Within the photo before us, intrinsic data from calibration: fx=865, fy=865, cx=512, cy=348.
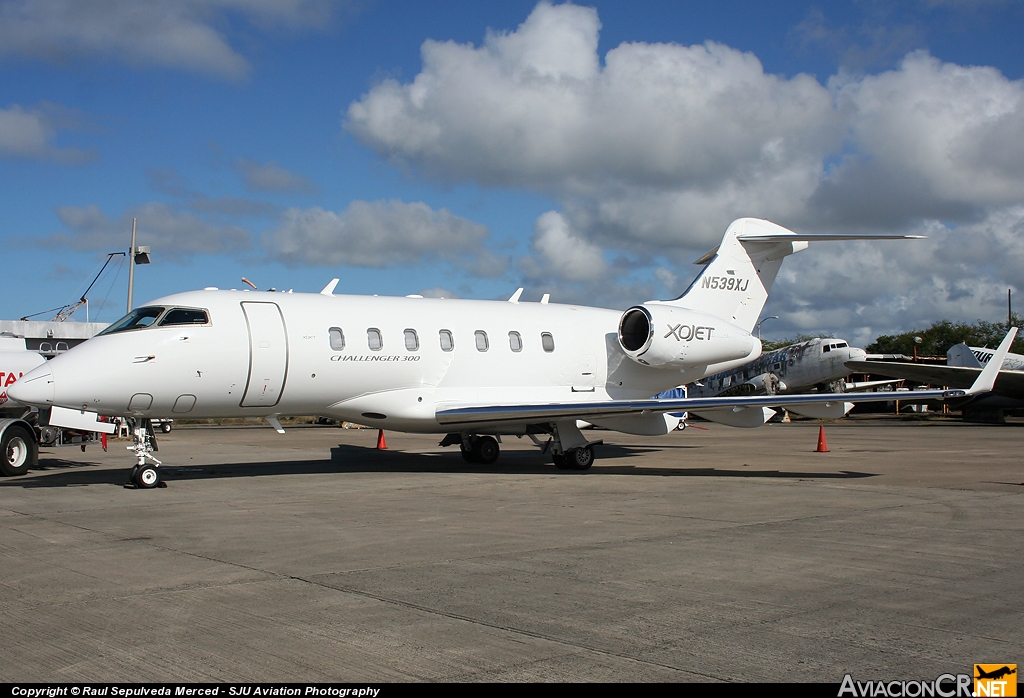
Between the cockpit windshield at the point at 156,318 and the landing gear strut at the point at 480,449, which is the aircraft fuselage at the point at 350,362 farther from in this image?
the landing gear strut at the point at 480,449

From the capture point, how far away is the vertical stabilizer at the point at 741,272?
1925cm

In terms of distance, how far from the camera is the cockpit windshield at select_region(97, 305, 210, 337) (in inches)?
527

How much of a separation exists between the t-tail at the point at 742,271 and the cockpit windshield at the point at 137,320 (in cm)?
1058

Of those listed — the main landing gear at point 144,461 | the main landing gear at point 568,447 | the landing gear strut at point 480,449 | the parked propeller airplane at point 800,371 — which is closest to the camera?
the main landing gear at point 144,461

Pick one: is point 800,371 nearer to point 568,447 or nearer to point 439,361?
point 568,447

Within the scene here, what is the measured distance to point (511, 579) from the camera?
687 cm

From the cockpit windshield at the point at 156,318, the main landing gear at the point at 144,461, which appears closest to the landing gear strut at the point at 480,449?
the cockpit windshield at the point at 156,318

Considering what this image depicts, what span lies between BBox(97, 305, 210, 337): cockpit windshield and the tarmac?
250 centimetres

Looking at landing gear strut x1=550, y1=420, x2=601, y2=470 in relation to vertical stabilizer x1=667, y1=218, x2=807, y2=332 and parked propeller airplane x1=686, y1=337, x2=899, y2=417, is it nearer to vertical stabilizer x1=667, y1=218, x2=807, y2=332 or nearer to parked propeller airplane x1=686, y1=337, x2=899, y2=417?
vertical stabilizer x1=667, y1=218, x2=807, y2=332

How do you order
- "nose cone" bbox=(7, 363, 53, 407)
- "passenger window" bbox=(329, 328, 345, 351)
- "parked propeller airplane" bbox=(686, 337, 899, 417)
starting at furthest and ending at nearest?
"parked propeller airplane" bbox=(686, 337, 899, 417) < "passenger window" bbox=(329, 328, 345, 351) < "nose cone" bbox=(7, 363, 53, 407)

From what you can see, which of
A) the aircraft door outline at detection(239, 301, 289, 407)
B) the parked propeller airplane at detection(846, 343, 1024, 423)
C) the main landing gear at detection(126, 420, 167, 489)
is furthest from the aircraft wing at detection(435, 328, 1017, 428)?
the parked propeller airplane at detection(846, 343, 1024, 423)

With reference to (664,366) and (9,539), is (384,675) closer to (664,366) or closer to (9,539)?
(9,539)

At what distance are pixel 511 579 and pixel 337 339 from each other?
8788 millimetres

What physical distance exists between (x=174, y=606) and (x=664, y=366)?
13.4 metres
